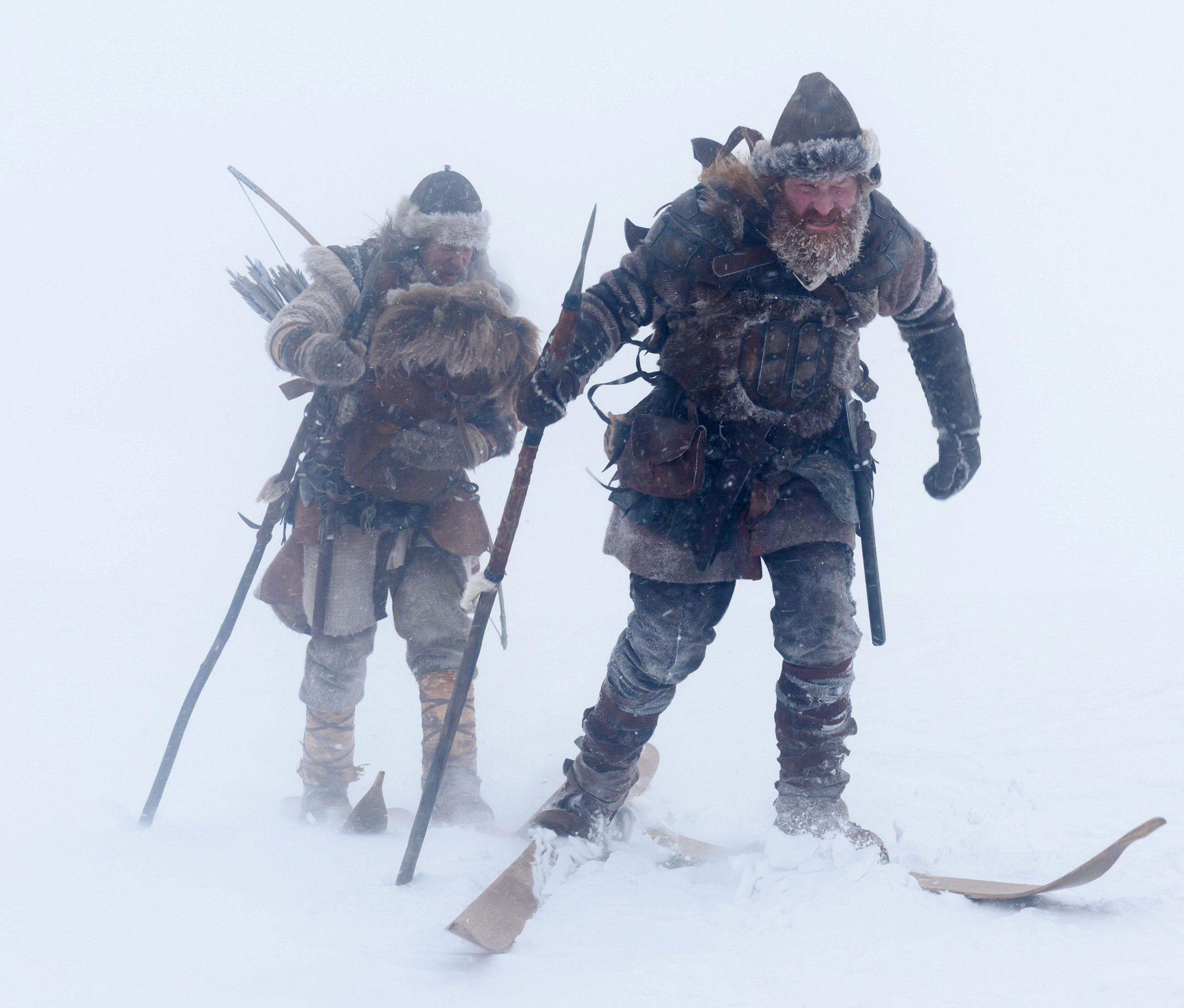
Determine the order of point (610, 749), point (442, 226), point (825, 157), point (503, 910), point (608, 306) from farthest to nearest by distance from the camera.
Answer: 1. point (442, 226)
2. point (610, 749)
3. point (608, 306)
4. point (825, 157)
5. point (503, 910)

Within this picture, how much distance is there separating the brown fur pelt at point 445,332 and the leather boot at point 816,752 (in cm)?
160

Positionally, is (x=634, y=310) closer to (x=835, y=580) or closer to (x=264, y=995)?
(x=835, y=580)

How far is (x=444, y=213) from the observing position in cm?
352

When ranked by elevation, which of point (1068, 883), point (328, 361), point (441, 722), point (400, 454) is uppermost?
point (328, 361)

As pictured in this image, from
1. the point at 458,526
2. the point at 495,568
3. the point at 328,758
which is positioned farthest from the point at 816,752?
the point at 328,758

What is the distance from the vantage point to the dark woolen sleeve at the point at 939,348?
109 inches

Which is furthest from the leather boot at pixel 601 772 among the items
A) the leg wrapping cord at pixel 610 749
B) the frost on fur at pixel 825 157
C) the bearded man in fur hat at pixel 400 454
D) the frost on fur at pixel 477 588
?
the frost on fur at pixel 825 157

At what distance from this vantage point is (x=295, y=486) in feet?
12.4

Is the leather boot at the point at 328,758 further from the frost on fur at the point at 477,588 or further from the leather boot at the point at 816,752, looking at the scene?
the leather boot at the point at 816,752

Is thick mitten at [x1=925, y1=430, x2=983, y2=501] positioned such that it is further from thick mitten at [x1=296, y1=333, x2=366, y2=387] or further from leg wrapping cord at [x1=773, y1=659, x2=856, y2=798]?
thick mitten at [x1=296, y1=333, x2=366, y2=387]

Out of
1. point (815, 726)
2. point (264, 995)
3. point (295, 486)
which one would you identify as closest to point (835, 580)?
point (815, 726)

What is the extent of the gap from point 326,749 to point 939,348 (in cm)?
270

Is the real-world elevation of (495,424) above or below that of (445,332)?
below

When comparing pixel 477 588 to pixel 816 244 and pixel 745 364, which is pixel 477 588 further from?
pixel 816 244
